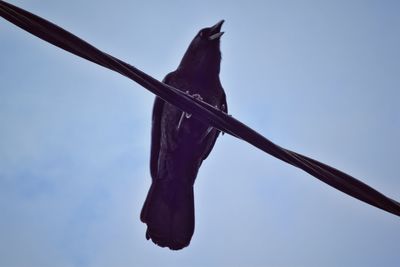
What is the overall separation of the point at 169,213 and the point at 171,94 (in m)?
2.99

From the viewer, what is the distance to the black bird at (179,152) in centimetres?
538

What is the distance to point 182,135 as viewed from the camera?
550cm

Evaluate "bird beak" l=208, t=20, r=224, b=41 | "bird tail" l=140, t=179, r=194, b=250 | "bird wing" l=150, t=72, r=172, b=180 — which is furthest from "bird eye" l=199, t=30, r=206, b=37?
"bird tail" l=140, t=179, r=194, b=250

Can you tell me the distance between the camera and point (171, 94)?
2.73m

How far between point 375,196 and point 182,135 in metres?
3.34

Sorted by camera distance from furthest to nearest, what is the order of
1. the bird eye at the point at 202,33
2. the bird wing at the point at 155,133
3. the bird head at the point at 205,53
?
1. the bird eye at the point at 202,33
2. the bird head at the point at 205,53
3. the bird wing at the point at 155,133

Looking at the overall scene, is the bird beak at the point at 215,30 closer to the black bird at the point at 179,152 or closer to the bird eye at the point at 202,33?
the bird eye at the point at 202,33

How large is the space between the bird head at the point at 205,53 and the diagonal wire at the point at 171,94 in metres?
3.29

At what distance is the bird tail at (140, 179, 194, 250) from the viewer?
17.4 ft

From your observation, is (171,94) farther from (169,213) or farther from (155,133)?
(155,133)

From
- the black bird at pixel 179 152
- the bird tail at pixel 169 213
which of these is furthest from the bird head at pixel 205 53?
the bird tail at pixel 169 213

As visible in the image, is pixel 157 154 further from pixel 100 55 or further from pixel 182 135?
pixel 100 55

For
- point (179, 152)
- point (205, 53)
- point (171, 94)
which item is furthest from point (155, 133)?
point (171, 94)

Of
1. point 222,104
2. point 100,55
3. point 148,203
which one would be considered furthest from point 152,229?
point 100,55
